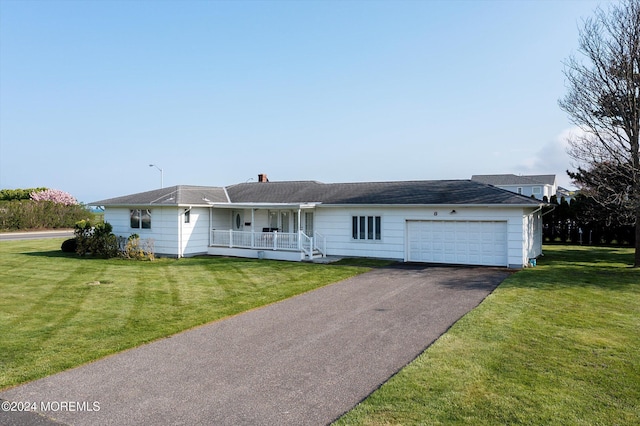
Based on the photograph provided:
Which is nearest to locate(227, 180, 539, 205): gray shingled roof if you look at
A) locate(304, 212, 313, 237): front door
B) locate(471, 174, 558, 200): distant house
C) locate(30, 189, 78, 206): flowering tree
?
locate(304, 212, 313, 237): front door

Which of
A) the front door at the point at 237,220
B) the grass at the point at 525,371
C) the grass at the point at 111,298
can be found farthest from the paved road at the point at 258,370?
the front door at the point at 237,220

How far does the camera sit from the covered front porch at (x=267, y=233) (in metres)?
20.4

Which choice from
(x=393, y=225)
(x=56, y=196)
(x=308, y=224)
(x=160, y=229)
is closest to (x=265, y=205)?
(x=308, y=224)

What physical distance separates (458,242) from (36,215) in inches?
1447

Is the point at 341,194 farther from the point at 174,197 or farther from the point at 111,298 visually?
the point at 111,298

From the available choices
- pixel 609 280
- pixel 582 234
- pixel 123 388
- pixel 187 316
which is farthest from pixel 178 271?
pixel 582 234

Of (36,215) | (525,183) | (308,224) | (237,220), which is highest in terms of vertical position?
(525,183)

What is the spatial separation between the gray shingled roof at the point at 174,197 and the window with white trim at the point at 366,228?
25.3 ft

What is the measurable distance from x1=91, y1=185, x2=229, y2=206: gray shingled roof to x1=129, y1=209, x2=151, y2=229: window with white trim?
0.50 meters

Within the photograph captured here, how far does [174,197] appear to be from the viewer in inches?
858

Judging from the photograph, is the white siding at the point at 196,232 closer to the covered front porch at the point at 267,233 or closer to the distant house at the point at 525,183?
the covered front porch at the point at 267,233

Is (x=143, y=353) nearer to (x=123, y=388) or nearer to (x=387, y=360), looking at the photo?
(x=123, y=388)

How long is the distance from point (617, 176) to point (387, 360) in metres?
17.7

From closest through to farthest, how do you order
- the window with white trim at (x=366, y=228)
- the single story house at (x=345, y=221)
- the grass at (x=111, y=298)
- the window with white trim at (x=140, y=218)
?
the grass at (x=111, y=298) < the single story house at (x=345, y=221) < the window with white trim at (x=366, y=228) < the window with white trim at (x=140, y=218)
